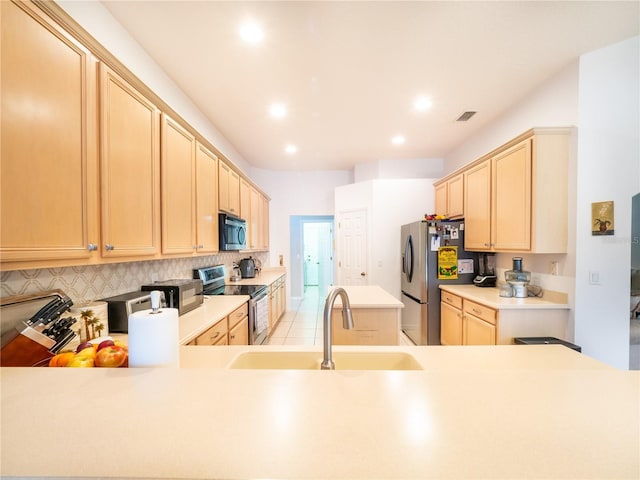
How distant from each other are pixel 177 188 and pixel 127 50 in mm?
1035

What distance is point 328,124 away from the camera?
343 centimetres

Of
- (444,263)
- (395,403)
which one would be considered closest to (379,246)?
(444,263)

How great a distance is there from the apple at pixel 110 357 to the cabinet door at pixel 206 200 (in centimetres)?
158

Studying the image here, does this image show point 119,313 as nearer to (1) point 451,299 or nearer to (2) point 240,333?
(2) point 240,333

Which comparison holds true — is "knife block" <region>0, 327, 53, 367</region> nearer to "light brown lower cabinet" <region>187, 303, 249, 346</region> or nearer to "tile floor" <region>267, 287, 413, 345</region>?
"light brown lower cabinet" <region>187, 303, 249, 346</region>

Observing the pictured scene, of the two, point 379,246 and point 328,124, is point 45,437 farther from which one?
point 379,246

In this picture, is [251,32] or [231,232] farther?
[231,232]

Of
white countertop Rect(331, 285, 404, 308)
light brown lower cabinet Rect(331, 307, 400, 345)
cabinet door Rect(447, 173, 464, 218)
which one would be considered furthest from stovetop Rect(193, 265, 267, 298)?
cabinet door Rect(447, 173, 464, 218)

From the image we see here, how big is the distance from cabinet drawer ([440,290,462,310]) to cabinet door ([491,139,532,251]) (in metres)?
0.71

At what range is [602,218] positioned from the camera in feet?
7.08

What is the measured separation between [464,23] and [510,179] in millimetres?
1522

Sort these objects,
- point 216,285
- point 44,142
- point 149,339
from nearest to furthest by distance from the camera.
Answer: point 149,339 < point 44,142 < point 216,285

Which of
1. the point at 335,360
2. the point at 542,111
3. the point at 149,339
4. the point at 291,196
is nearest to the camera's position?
the point at 149,339

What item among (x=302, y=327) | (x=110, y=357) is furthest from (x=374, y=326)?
(x=302, y=327)
